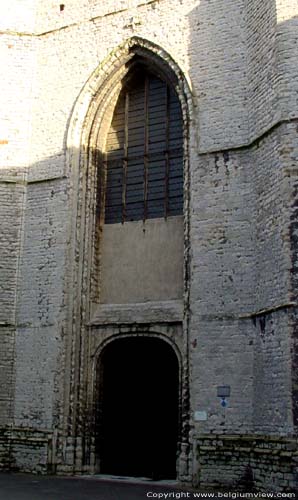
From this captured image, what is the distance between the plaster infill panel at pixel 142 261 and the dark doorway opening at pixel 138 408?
2.80 ft

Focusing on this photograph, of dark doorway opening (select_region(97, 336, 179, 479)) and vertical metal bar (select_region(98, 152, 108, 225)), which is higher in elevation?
vertical metal bar (select_region(98, 152, 108, 225))

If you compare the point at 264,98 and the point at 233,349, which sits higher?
the point at 264,98

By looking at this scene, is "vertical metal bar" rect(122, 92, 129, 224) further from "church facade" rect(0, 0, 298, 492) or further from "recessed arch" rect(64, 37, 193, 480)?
"recessed arch" rect(64, 37, 193, 480)

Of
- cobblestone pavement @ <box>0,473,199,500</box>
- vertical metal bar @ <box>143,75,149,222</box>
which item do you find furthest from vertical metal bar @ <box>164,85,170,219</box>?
cobblestone pavement @ <box>0,473,199,500</box>

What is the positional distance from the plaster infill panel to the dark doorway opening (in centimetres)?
85

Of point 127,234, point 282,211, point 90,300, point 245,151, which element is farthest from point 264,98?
point 90,300

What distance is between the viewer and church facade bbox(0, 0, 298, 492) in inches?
408

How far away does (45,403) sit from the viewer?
39.0 feet

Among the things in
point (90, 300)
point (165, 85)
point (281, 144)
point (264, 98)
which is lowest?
point (90, 300)

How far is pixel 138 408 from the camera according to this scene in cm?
1202

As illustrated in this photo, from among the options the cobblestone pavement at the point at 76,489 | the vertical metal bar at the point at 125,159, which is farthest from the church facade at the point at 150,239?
the cobblestone pavement at the point at 76,489

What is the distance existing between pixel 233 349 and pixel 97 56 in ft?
20.8

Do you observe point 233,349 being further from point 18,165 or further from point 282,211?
point 18,165

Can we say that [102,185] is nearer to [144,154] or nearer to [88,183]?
[88,183]
